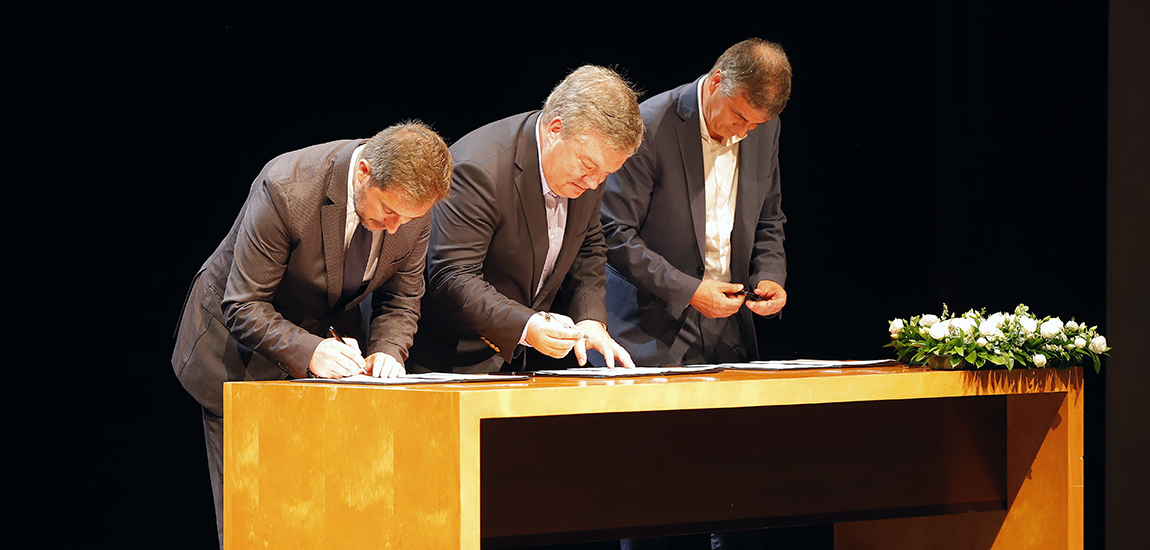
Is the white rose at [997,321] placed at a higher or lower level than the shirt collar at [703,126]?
lower

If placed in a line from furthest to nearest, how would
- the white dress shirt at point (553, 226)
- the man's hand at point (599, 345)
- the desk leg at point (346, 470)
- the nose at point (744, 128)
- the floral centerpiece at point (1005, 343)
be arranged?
the nose at point (744, 128) < the white dress shirt at point (553, 226) < the man's hand at point (599, 345) < the floral centerpiece at point (1005, 343) < the desk leg at point (346, 470)

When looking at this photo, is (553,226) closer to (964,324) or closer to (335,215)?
(335,215)

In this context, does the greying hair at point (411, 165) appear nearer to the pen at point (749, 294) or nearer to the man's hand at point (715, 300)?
the man's hand at point (715, 300)

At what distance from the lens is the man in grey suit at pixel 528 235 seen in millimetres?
2793

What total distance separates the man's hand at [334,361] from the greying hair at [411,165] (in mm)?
348

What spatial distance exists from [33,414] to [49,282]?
1.23 feet

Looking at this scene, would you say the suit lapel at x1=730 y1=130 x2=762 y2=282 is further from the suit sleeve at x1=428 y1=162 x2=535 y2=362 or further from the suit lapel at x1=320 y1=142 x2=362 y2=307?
the suit lapel at x1=320 y1=142 x2=362 y2=307

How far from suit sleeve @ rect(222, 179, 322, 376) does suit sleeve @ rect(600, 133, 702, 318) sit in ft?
3.22

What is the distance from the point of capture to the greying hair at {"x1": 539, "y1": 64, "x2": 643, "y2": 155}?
9.04 ft

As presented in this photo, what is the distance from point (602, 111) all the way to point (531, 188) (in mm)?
305

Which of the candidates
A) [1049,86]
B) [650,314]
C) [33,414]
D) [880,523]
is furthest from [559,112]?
[1049,86]

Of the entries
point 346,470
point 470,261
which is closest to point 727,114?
point 470,261

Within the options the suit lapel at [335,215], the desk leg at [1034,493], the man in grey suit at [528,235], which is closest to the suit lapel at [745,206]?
the man in grey suit at [528,235]

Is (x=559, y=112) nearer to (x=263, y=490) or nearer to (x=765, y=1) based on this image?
(x=263, y=490)
